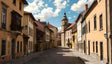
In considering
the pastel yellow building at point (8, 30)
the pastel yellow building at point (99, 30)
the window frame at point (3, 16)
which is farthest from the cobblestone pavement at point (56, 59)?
the window frame at point (3, 16)

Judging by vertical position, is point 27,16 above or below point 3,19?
above

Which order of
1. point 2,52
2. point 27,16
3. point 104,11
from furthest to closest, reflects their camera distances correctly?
1. point 27,16
2. point 2,52
3. point 104,11

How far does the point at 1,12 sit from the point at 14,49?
589 cm

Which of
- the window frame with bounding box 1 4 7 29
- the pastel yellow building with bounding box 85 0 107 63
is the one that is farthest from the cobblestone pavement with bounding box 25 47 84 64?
the window frame with bounding box 1 4 7 29

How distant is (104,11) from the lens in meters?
12.6

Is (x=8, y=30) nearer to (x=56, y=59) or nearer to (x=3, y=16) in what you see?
(x=3, y=16)

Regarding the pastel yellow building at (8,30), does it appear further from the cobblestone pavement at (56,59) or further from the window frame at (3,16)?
the cobblestone pavement at (56,59)

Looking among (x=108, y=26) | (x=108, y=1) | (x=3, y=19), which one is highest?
(x=108, y=1)

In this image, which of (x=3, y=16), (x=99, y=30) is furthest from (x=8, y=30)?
(x=99, y=30)

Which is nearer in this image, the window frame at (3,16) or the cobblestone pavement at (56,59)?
the window frame at (3,16)

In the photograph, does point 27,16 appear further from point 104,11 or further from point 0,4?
point 104,11

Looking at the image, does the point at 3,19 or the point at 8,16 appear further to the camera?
the point at 8,16

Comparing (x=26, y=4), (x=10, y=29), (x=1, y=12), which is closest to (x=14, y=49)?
(x=10, y=29)

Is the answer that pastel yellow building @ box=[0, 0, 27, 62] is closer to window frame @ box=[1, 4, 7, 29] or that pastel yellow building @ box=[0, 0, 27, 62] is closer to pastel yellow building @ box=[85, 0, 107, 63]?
window frame @ box=[1, 4, 7, 29]
